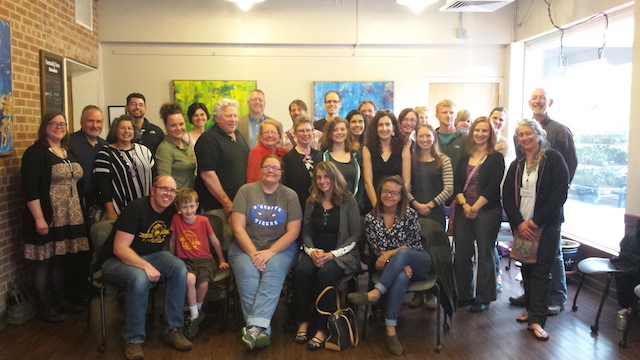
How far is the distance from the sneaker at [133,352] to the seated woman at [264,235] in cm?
69

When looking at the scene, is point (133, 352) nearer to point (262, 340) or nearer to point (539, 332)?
point (262, 340)

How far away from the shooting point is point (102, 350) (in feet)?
10.9

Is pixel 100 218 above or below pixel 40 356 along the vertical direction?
above

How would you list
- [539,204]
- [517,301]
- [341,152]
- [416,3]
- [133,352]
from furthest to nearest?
[416,3] → [517,301] → [341,152] → [539,204] → [133,352]

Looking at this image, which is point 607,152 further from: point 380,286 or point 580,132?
point 380,286

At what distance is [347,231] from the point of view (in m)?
3.60

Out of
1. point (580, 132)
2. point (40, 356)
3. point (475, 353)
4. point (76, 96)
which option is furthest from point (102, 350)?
point (580, 132)

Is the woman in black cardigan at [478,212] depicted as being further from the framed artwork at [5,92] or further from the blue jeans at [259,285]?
the framed artwork at [5,92]

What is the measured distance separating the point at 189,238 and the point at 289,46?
367 cm

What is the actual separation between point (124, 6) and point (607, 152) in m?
5.67

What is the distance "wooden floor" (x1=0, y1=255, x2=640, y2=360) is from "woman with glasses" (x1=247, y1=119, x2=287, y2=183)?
1.13 metres

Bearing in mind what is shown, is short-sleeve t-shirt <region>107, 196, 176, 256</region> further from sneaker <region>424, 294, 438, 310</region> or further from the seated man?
sneaker <region>424, 294, 438, 310</region>

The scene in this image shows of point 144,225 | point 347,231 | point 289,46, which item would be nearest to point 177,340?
point 144,225

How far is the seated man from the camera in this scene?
327cm
